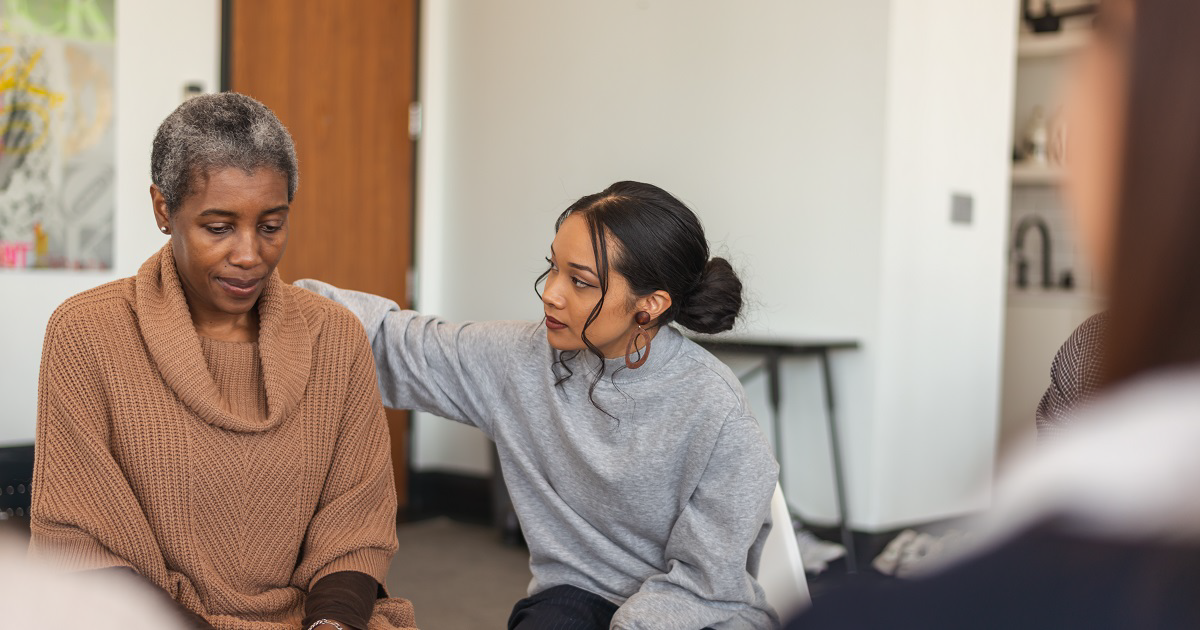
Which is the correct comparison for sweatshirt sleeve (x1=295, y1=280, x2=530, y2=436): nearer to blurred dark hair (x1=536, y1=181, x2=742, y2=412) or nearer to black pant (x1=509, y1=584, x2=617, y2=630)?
blurred dark hair (x1=536, y1=181, x2=742, y2=412)

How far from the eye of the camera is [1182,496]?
1.67 ft

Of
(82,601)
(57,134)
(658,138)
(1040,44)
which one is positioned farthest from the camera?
(1040,44)

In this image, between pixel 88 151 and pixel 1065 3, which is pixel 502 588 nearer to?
pixel 88 151

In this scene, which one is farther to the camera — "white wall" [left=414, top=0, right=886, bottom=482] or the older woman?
"white wall" [left=414, top=0, right=886, bottom=482]

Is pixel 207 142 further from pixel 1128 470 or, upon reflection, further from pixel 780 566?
pixel 1128 470

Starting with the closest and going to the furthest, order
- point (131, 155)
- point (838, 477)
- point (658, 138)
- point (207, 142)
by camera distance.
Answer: point (207, 142)
point (131, 155)
point (838, 477)
point (658, 138)

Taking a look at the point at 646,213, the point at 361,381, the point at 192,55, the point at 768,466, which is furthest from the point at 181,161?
the point at 192,55

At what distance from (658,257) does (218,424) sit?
67 centimetres

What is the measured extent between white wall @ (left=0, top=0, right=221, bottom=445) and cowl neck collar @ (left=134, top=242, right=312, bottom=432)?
2045 millimetres

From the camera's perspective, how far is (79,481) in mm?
1331

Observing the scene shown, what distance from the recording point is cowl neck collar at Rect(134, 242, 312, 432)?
4.59 feet

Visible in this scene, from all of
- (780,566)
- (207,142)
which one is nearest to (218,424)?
(207,142)

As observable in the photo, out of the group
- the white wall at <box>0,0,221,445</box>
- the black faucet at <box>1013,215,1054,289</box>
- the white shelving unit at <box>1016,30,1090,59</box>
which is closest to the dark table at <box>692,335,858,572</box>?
the white wall at <box>0,0,221,445</box>

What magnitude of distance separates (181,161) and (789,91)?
2.86 meters
